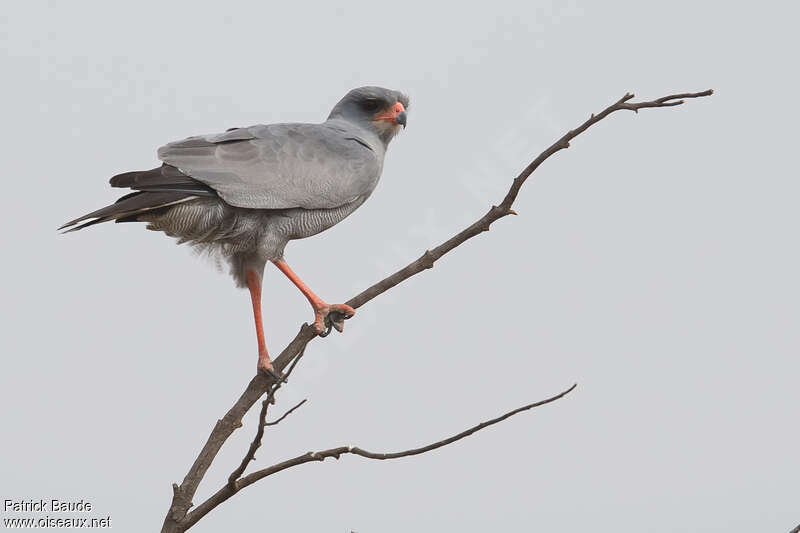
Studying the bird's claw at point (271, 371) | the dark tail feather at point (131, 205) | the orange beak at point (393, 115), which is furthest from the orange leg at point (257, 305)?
the orange beak at point (393, 115)

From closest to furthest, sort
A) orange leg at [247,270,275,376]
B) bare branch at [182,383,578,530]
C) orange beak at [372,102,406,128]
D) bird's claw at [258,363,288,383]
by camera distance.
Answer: bare branch at [182,383,578,530] → bird's claw at [258,363,288,383] → orange leg at [247,270,275,376] → orange beak at [372,102,406,128]

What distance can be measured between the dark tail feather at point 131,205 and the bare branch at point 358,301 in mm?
1148

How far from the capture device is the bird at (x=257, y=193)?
5.93 meters

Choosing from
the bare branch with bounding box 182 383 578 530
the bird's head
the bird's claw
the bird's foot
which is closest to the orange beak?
the bird's head

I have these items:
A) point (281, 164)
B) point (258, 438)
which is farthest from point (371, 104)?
point (258, 438)

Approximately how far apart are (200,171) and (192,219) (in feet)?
1.03

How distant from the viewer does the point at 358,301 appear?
18.5 feet

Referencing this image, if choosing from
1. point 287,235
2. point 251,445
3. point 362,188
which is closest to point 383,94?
point 362,188

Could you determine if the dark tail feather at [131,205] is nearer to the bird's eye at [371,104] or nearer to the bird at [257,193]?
the bird at [257,193]

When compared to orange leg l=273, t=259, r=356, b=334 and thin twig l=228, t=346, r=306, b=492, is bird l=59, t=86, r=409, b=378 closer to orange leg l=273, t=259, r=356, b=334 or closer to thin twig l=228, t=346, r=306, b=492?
orange leg l=273, t=259, r=356, b=334

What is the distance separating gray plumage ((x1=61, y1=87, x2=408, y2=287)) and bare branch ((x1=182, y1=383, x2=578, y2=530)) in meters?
1.75

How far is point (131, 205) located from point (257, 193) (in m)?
0.90

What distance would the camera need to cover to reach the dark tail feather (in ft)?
17.7

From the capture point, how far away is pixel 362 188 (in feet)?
22.1
